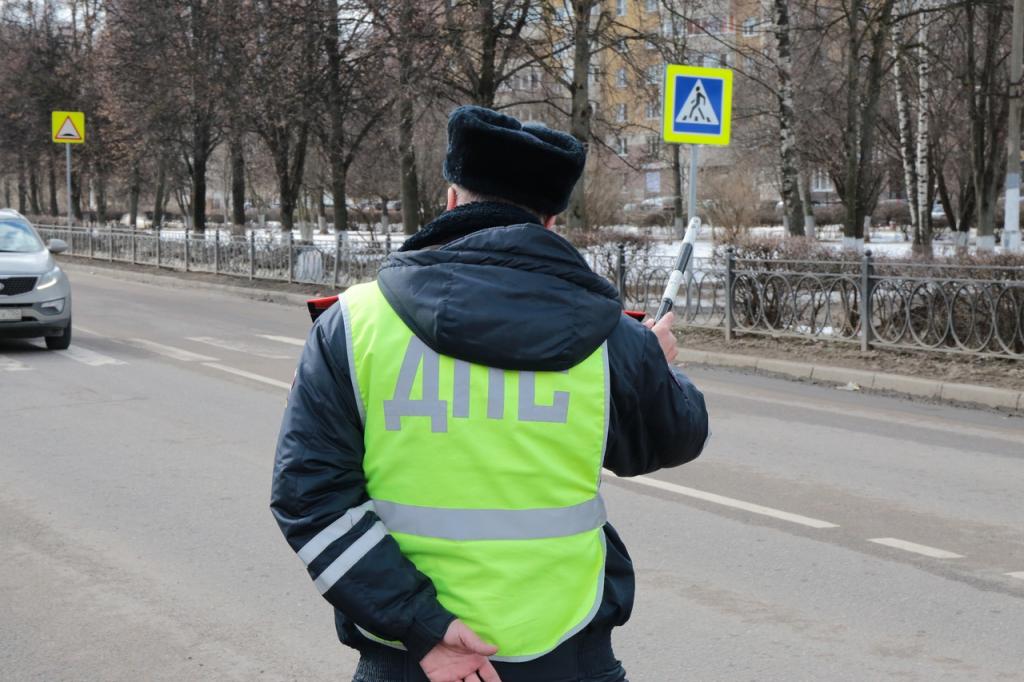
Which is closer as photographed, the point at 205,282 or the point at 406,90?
the point at 406,90

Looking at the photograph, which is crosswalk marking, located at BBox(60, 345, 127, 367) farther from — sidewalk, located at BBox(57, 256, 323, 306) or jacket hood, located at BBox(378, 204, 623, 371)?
jacket hood, located at BBox(378, 204, 623, 371)

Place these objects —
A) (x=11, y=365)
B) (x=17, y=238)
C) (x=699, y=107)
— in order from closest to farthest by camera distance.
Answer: (x=11, y=365)
(x=699, y=107)
(x=17, y=238)

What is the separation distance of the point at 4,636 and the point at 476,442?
3.62 meters

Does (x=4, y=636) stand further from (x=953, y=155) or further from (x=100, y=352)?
(x=953, y=155)

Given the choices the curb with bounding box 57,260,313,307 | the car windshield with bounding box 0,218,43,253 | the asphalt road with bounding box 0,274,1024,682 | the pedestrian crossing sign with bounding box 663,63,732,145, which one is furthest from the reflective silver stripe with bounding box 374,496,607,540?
the curb with bounding box 57,260,313,307

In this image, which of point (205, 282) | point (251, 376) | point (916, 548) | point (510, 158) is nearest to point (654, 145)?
point (205, 282)

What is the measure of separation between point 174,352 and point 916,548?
10.0 m

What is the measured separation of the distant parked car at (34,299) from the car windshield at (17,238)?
15 centimetres

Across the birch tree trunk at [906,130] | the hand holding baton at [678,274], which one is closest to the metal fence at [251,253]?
the birch tree trunk at [906,130]

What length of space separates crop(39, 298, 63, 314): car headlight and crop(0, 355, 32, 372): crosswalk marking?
2.37 ft

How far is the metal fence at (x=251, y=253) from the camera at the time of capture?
22.9 metres

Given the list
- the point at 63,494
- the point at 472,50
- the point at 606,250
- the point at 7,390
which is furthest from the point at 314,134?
the point at 63,494

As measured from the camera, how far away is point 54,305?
14.3 metres

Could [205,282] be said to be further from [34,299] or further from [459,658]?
[459,658]
